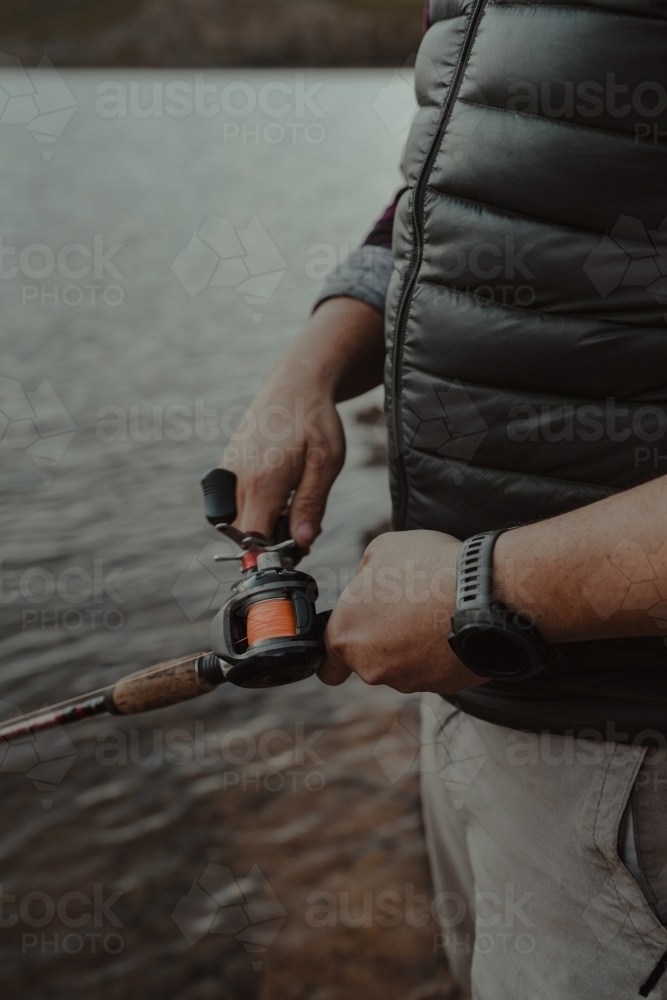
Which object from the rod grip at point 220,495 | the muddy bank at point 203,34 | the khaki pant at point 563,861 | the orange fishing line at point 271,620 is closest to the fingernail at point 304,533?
the rod grip at point 220,495

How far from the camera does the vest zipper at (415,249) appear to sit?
3.62 ft

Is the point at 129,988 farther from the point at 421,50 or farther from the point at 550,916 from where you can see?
the point at 421,50

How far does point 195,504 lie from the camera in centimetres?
475

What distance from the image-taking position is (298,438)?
1434 millimetres

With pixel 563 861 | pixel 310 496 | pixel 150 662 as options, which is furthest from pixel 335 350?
pixel 150 662

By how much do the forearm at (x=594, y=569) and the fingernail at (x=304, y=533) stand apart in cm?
53

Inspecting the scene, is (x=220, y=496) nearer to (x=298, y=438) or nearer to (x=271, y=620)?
(x=298, y=438)

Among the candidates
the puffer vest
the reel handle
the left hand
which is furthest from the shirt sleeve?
the left hand

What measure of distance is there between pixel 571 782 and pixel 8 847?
7.32ft

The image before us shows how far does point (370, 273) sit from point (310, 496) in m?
0.44

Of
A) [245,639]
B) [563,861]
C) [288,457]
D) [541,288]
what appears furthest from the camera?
[288,457]

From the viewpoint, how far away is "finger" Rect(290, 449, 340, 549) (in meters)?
1.45

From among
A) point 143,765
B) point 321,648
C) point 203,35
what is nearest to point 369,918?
point 143,765

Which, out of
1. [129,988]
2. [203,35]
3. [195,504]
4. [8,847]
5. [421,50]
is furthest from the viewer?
[203,35]
